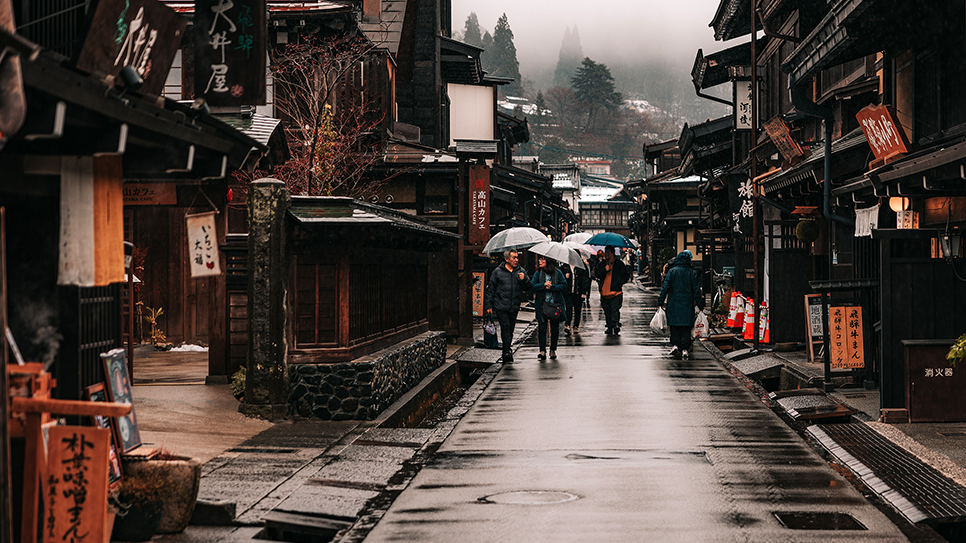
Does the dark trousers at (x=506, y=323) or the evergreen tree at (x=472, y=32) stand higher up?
the evergreen tree at (x=472, y=32)

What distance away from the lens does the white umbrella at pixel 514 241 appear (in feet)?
70.9

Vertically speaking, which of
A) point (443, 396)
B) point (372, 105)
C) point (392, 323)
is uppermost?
point (372, 105)

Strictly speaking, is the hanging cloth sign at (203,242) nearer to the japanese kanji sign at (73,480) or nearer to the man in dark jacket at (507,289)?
the japanese kanji sign at (73,480)

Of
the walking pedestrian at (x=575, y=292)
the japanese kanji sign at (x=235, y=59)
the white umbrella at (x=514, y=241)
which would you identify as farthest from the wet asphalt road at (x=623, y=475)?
the walking pedestrian at (x=575, y=292)

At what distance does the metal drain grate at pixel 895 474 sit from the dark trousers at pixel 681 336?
9.06 meters

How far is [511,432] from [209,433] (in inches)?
145

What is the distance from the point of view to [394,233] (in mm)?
13875

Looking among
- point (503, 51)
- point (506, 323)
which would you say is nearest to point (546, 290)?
point (506, 323)

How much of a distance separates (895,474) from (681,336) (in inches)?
471

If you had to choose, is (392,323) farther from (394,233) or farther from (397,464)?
(397,464)

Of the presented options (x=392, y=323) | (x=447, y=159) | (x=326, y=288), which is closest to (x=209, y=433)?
(x=326, y=288)

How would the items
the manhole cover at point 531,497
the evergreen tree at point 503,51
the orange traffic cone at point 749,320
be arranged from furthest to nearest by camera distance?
the evergreen tree at point 503,51 < the orange traffic cone at point 749,320 < the manhole cover at point 531,497

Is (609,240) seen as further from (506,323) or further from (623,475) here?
(623,475)

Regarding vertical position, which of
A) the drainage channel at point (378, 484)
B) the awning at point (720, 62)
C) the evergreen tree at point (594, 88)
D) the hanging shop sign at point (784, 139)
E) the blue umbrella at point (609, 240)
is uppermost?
the evergreen tree at point (594, 88)
